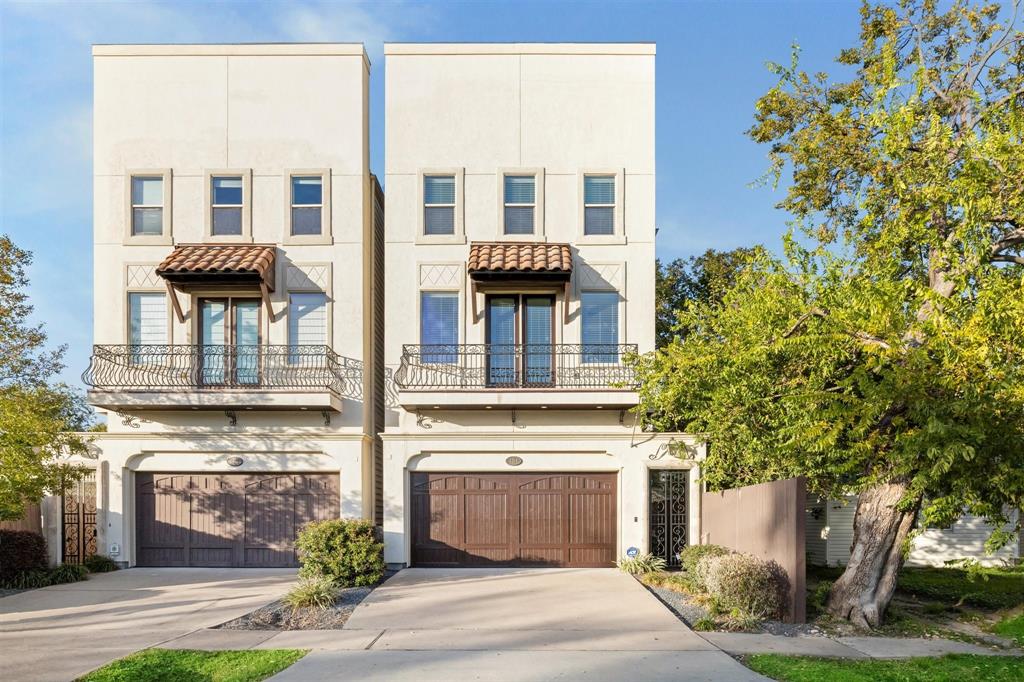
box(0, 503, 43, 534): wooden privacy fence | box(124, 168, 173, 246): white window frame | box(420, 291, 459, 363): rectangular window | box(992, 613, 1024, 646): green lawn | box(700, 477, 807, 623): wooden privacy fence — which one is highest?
box(124, 168, 173, 246): white window frame

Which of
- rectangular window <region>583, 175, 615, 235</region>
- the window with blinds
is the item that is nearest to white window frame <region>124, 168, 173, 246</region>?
the window with blinds

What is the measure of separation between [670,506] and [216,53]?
561 inches

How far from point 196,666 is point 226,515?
9.37 meters

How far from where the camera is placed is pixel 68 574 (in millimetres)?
16547

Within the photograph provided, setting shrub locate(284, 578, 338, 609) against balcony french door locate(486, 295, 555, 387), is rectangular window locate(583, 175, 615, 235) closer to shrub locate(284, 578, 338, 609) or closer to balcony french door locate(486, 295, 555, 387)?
balcony french door locate(486, 295, 555, 387)

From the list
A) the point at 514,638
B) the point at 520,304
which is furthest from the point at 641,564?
the point at 514,638

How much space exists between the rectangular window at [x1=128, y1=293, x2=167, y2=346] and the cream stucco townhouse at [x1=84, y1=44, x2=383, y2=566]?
31 mm

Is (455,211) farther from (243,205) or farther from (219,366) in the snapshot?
(219,366)

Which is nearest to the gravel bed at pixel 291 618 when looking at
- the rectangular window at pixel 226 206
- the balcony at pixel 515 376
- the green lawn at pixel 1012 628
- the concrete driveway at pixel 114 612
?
the concrete driveway at pixel 114 612

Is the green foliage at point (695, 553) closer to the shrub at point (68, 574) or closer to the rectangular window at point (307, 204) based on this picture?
the rectangular window at point (307, 204)

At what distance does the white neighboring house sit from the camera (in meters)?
20.3

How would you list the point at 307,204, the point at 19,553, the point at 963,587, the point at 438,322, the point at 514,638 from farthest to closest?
the point at 307,204 → the point at 438,322 → the point at 963,587 → the point at 19,553 → the point at 514,638

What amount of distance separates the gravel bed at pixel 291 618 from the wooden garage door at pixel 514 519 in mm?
4964

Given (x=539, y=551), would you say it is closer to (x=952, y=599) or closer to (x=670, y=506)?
(x=670, y=506)
